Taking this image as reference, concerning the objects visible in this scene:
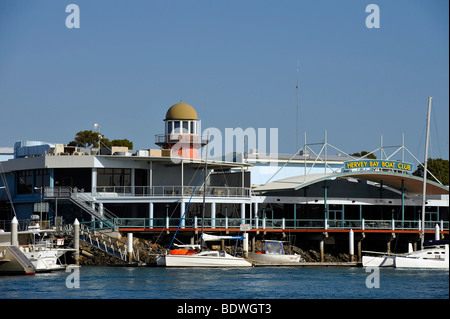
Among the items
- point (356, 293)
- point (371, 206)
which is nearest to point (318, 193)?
point (371, 206)

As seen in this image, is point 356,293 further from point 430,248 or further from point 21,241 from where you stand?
point 21,241

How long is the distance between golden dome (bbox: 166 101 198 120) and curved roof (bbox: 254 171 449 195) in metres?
8.42

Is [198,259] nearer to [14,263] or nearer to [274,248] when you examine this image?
[274,248]

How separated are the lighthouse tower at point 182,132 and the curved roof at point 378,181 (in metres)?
6.55

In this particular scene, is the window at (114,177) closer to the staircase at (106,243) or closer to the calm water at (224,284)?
the staircase at (106,243)

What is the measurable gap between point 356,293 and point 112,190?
27.8 m

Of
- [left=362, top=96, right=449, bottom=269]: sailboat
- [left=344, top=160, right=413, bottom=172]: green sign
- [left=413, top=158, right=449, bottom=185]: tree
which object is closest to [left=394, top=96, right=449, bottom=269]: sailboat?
[left=362, top=96, right=449, bottom=269]: sailboat

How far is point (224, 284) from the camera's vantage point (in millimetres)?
51594

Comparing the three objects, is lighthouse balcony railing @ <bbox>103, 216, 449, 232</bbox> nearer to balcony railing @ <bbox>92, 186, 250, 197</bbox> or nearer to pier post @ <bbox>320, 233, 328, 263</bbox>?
pier post @ <bbox>320, 233, 328, 263</bbox>

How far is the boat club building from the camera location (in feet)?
228

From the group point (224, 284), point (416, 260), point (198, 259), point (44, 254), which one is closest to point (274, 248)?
point (198, 259)

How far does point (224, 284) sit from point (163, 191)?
20464 millimetres

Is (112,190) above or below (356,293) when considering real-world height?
above
